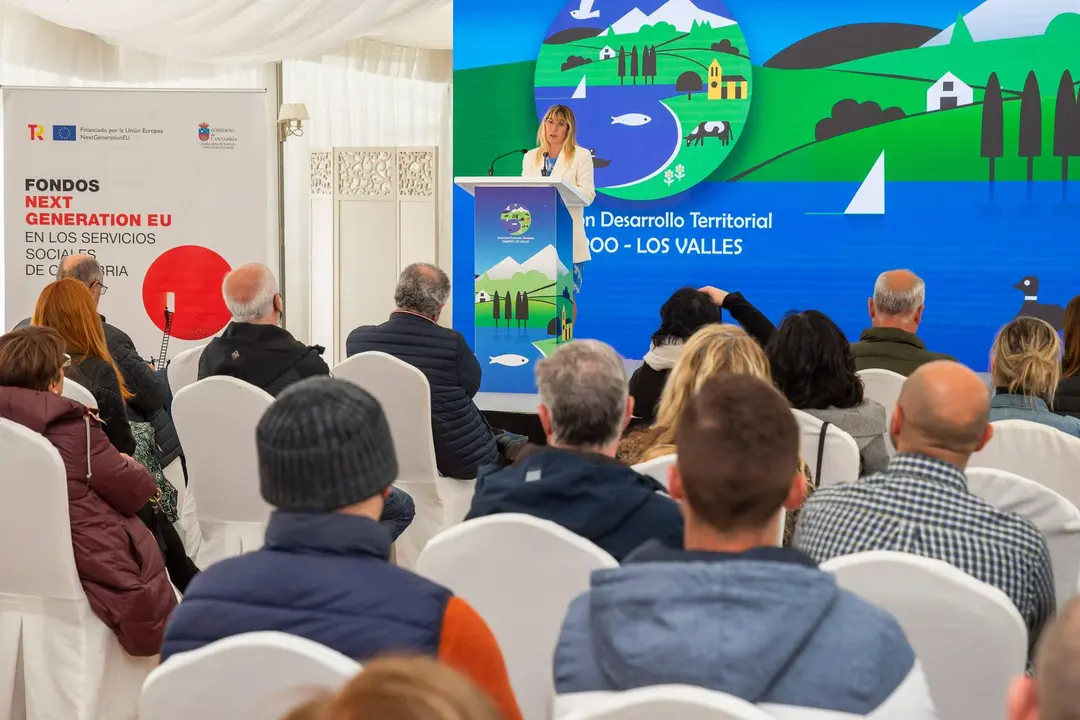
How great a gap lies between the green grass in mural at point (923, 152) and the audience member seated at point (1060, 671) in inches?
265

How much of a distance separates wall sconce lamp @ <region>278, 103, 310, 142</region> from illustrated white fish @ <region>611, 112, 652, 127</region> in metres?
2.59

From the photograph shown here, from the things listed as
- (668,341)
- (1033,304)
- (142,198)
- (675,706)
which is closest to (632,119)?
(1033,304)

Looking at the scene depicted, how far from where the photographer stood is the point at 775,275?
292 inches

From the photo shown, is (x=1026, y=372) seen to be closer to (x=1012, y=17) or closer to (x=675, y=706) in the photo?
(x=675, y=706)

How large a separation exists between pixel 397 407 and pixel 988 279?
176 inches

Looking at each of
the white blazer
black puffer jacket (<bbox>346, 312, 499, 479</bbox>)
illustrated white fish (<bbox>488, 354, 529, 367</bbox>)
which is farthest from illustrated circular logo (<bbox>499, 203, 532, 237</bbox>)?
black puffer jacket (<bbox>346, 312, 499, 479</bbox>)

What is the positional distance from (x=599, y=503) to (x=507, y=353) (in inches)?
129

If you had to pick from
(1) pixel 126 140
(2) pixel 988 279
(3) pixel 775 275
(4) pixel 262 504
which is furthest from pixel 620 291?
(4) pixel 262 504

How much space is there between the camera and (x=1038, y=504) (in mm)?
2484

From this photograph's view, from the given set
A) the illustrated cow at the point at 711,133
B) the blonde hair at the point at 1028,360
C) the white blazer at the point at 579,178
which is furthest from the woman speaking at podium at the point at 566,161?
the blonde hair at the point at 1028,360

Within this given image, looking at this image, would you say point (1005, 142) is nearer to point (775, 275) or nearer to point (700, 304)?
point (775, 275)

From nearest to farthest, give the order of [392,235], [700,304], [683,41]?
[700,304]
[683,41]
[392,235]

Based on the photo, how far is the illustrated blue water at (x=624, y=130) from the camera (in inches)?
293

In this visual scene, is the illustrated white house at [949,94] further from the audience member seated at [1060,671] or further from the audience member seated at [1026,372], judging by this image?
the audience member seated at [1060,671]
